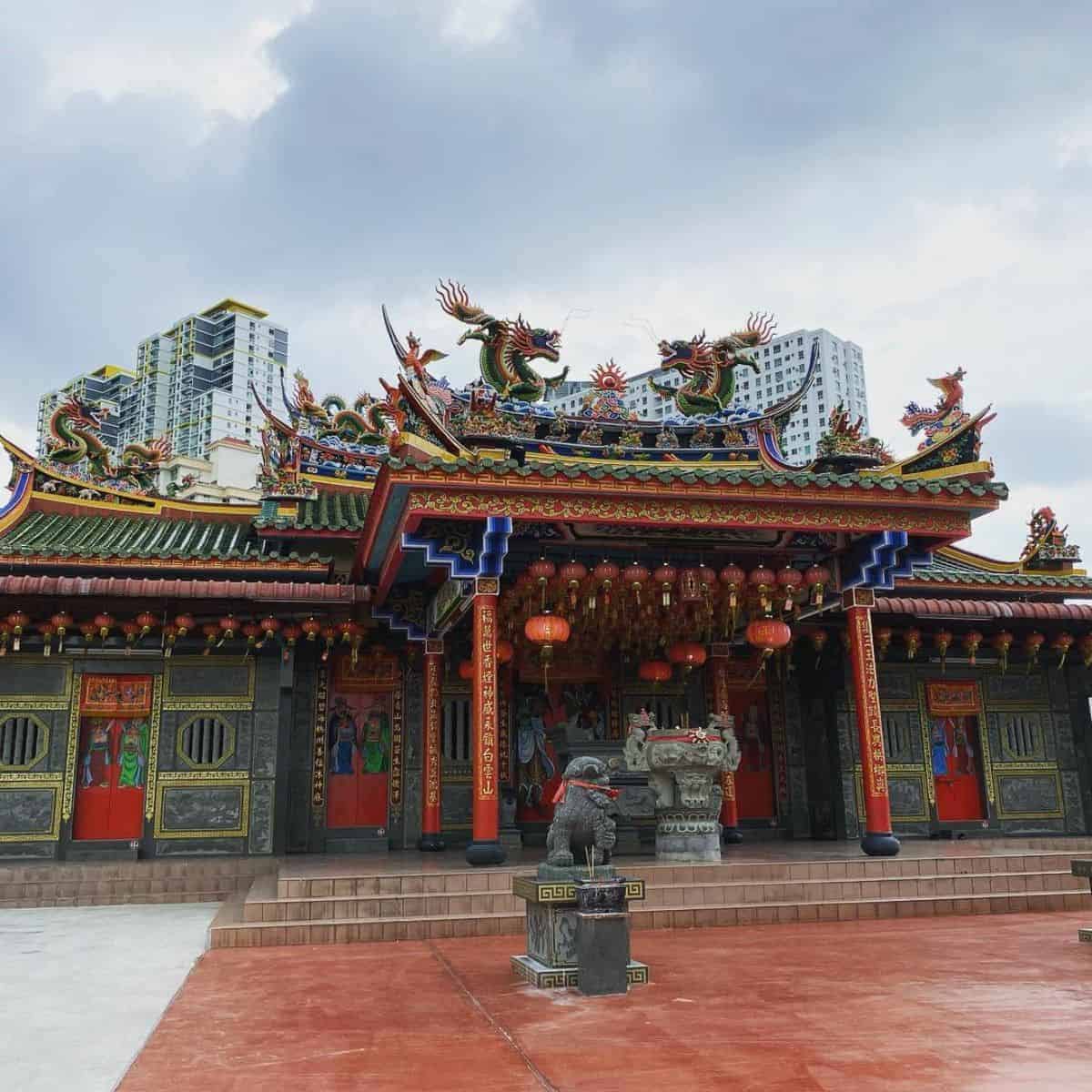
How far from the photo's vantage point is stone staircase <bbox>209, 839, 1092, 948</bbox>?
8219mm

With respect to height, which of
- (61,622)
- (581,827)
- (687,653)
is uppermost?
→ (61,622)

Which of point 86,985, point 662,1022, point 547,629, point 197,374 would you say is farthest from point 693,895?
point 197,374

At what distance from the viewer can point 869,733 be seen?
10977 millimetres

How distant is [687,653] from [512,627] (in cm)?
231

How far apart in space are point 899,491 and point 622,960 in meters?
6.23

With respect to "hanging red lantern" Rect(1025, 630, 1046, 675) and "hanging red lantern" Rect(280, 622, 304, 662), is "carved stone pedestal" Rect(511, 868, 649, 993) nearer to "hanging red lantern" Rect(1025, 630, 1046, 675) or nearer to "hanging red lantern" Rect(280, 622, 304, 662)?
"hanging red lantern" Rect(280, 622, 304, 662)

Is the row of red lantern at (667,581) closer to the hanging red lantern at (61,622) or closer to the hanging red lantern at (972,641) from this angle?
the hanging red lantern at (972,641)

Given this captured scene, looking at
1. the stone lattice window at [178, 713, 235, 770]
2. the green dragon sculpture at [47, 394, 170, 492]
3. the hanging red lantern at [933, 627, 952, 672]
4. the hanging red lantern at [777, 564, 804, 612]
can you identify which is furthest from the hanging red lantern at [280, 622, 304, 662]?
the hanging red lantern at [933, 627, 952, 672]

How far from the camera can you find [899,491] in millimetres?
10375

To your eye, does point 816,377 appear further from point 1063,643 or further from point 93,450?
point 93,450

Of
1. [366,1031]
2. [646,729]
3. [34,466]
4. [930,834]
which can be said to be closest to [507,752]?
[646,729]

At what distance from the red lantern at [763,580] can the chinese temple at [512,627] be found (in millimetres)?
31

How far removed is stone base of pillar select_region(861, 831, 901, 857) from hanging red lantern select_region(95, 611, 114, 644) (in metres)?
8.71

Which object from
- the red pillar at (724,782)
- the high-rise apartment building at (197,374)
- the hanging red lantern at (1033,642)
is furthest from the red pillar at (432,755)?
the high-rise apartment building at (197,374)
